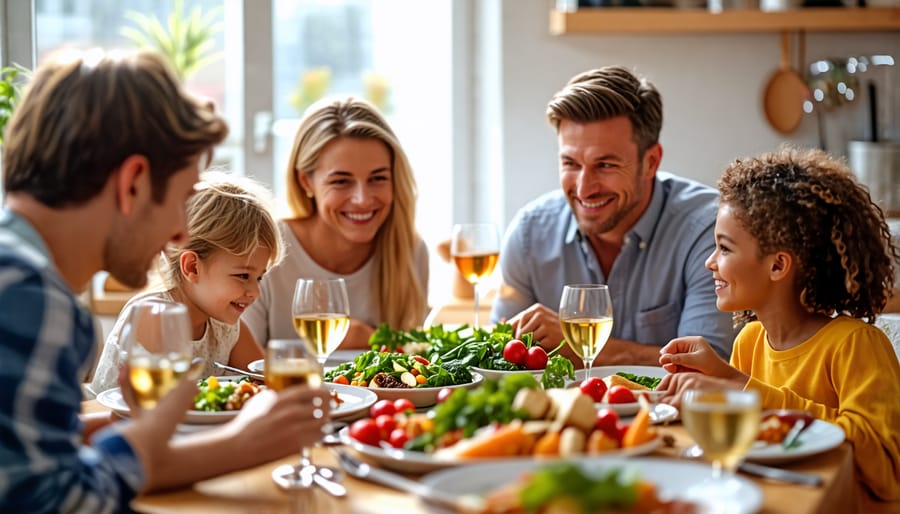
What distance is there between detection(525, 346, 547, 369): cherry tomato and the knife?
703 millimetres

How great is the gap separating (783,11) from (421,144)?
157 cm

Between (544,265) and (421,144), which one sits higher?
(421,144)

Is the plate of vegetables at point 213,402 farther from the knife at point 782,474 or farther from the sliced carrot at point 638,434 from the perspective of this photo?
the knife at point 782,474

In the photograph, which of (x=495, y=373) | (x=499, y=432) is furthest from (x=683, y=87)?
(x=499, y=432)

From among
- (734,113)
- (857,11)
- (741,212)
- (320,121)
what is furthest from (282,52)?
(741,212)

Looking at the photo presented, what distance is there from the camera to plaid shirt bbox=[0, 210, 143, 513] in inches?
50.4

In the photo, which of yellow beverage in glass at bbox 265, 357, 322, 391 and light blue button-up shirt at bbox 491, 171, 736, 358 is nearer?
yellow beverage in glass at bbox 265, 357, 322, 391

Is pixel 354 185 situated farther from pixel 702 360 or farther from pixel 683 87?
pixel 683 87

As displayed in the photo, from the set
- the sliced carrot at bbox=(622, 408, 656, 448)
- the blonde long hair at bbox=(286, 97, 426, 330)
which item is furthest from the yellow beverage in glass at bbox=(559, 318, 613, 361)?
the blonde long hair at bbox=(286, 97, 426, 330)

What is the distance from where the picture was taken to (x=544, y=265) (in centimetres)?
324

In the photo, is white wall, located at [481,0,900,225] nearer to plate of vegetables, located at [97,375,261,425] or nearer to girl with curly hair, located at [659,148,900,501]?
girl with curly hair, located at [659,148,900,501]

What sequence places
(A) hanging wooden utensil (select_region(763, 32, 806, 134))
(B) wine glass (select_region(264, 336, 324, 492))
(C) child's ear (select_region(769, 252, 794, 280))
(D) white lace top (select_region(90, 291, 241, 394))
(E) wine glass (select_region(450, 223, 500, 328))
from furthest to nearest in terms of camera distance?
(A) hanging wooden utensil (select_region(763, 32, 806, 134)) < (E) wine glass (select_region(450, 223, 500, 328)) < (D) white lace top (select_region(90, 291, 241, 394)) < (C) child's ear (select_region(769, 252, 794, 280)) < (B) wine glass (select_region(264, 336, 324, 492))

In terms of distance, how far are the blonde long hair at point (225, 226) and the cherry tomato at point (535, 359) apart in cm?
67

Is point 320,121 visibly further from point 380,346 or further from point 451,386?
point 451,386
